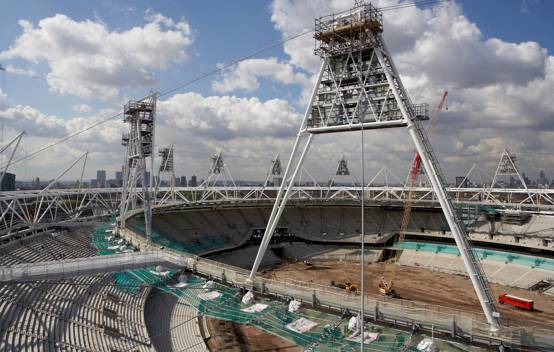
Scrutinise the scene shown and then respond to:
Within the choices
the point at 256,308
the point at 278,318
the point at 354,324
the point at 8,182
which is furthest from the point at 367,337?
the point at 8,182

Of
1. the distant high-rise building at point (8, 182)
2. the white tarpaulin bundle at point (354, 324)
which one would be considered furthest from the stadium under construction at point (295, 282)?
the distant high-rise building at point (8, 182)

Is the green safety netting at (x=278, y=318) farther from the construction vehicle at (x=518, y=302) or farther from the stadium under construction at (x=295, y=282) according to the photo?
the construction vehicle at (x=518, y=302)

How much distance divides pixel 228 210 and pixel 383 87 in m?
53.8

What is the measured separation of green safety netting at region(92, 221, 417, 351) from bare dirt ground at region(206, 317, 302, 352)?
6365mm

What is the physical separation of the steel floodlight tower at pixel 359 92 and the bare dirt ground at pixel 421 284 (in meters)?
18.9

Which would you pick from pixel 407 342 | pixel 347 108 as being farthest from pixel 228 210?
pixel 407 342

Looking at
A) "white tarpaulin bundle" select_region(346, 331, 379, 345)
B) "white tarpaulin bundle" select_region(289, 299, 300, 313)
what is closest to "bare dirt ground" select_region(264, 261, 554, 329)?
"white tarpaulin bundle" select_region(289, 299, 300, 313)

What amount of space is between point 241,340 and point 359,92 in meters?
22.2

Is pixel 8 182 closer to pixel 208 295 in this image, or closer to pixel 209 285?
pixel 209 285

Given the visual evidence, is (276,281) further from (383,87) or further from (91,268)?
(383,87)

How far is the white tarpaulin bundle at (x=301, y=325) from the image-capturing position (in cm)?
1952

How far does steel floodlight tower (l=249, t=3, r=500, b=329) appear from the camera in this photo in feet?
86.3

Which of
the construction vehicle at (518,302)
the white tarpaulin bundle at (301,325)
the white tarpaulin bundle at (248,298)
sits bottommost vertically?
the construction vehicle at (518,302)

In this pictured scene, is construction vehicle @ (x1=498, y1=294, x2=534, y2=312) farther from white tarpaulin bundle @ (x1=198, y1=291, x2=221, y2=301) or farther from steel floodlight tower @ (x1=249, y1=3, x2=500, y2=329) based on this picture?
white tarpaulin bundle @ (x1=198, y1=291, x2=221, y2=301)
